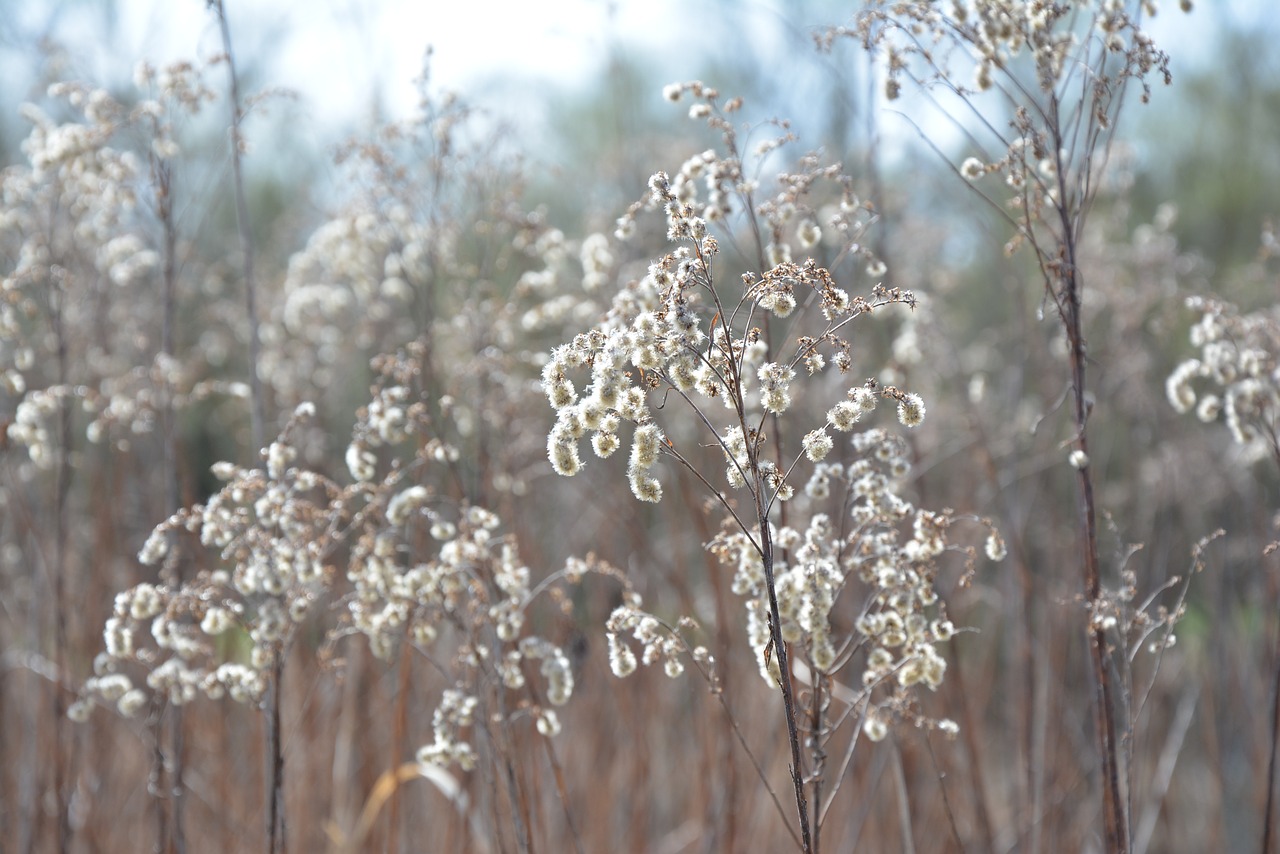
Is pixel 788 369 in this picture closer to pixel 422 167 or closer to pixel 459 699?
pixel 459 699

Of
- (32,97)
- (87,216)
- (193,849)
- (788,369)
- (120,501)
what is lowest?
(193,849)

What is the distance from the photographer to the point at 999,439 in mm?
4375

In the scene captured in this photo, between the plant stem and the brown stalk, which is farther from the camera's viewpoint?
the brown stalk

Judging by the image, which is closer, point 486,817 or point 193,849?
point 486,817

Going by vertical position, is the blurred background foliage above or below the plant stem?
above

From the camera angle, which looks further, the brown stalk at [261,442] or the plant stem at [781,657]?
the brown stalk at [261,442]

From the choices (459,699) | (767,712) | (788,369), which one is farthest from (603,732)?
(788,369)

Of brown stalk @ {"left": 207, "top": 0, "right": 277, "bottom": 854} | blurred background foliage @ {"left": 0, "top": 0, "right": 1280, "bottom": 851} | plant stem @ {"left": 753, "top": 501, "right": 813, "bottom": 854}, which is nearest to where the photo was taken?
plant stem @ {"left": 753, "top": 501, "right": 813, "bottom": 854}

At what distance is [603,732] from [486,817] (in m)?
0.86

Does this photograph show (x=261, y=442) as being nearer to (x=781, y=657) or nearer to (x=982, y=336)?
(x=781, y=657)

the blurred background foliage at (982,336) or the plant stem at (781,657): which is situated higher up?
the blurred background foliage at (982,336)

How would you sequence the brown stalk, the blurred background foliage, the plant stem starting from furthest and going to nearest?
the blurred background foliage < the brown stalk < the plant stem

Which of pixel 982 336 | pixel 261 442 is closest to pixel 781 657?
pixel 261 442

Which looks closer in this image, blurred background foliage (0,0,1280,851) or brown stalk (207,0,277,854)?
brown stalk (207,0,277,854)
